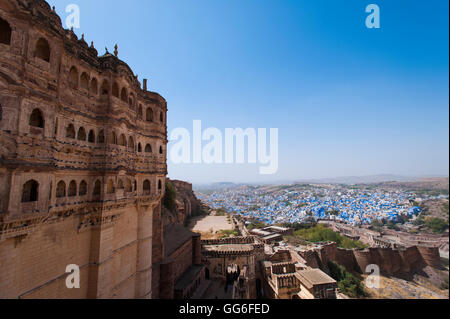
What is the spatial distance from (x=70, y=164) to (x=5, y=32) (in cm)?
445

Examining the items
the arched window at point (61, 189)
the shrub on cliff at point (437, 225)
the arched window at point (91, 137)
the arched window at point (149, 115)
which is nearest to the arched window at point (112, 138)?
the arched window at point (91, 137)

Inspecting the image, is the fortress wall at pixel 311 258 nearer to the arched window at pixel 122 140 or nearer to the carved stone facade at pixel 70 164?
the carved stone facade at pixel 70 164

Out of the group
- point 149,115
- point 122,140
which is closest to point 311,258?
point 149,115

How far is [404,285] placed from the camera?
2905 cm

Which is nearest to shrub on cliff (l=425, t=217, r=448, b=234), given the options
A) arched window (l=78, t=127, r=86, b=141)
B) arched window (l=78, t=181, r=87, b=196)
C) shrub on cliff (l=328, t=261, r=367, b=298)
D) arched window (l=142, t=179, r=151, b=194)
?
shrub on cliff (l=328, t=261, r=367, b=298)

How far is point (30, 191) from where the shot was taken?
6.84 m

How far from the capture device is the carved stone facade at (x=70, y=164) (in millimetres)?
6180

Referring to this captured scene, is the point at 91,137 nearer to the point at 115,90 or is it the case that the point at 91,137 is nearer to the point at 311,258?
the point at 115,90

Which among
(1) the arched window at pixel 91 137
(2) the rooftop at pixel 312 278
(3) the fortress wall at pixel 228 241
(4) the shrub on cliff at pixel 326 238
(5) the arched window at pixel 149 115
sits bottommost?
(4) the shrub on cliff at pixel 326 238

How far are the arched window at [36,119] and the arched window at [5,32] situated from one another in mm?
2064

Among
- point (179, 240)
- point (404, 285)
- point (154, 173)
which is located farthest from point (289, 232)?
point (154, 173)

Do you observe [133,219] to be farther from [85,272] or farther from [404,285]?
[404,285]

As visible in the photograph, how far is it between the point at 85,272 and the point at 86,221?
2024 millimetres
